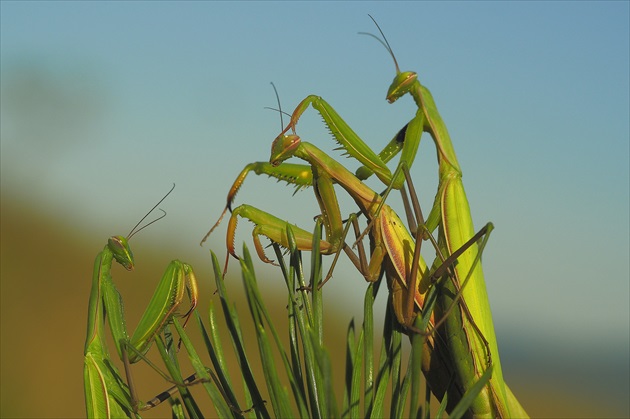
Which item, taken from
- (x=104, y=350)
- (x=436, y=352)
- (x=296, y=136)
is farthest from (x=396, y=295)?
(x=104, y=350)

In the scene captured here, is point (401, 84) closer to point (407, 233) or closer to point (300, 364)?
point (407, 233)

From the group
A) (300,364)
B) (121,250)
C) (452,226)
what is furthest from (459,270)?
(121,250)

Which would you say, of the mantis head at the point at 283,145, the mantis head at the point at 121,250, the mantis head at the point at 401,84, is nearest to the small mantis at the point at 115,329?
the mantis head at the point at 121,250

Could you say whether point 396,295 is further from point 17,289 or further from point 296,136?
point 17,289

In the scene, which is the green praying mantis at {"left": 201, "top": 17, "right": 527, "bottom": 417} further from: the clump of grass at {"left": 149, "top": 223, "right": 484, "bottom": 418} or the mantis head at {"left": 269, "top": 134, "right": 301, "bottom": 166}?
the clump of grass at {"left": 149, "top": 223, "right": 484, "bottom": 418}

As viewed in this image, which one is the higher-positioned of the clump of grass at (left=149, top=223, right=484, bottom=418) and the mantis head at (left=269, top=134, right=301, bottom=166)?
the mantis head at (left=269, top=134, right=301, bottom=166)

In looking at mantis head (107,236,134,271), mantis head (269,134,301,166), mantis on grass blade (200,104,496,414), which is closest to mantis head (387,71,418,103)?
mantis on grass blade (200,104,496,414)
